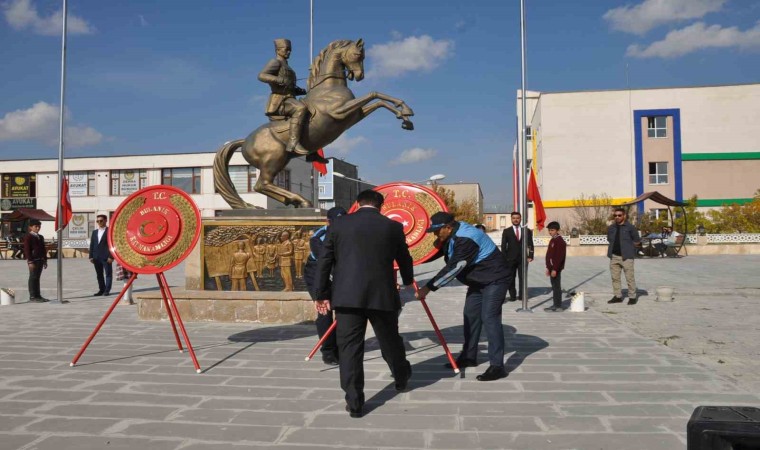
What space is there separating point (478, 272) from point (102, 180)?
49672 mm

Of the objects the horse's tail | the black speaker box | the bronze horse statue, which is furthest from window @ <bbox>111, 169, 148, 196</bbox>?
the black speaker box

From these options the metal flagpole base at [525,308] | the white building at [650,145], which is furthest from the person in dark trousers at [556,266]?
the white building at [650,145]

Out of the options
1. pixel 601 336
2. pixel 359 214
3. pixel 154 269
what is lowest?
pixel 601 336

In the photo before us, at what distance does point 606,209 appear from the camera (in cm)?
3609

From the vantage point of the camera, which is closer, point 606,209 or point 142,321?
point 142,321

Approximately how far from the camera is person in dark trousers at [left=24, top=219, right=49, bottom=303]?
40.6 ft

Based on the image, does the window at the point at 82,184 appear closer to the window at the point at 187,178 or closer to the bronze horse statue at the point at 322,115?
the window at the point at 187,178

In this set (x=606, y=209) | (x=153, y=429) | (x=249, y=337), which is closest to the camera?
(x=153, y=429)

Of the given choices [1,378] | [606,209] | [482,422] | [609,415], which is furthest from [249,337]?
[606,209]

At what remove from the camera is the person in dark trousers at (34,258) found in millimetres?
12375

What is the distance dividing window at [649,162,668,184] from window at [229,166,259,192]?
2964 cm

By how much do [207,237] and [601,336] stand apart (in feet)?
20.4

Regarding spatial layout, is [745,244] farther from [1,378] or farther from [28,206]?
[28,206]

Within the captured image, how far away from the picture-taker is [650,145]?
42.2m
